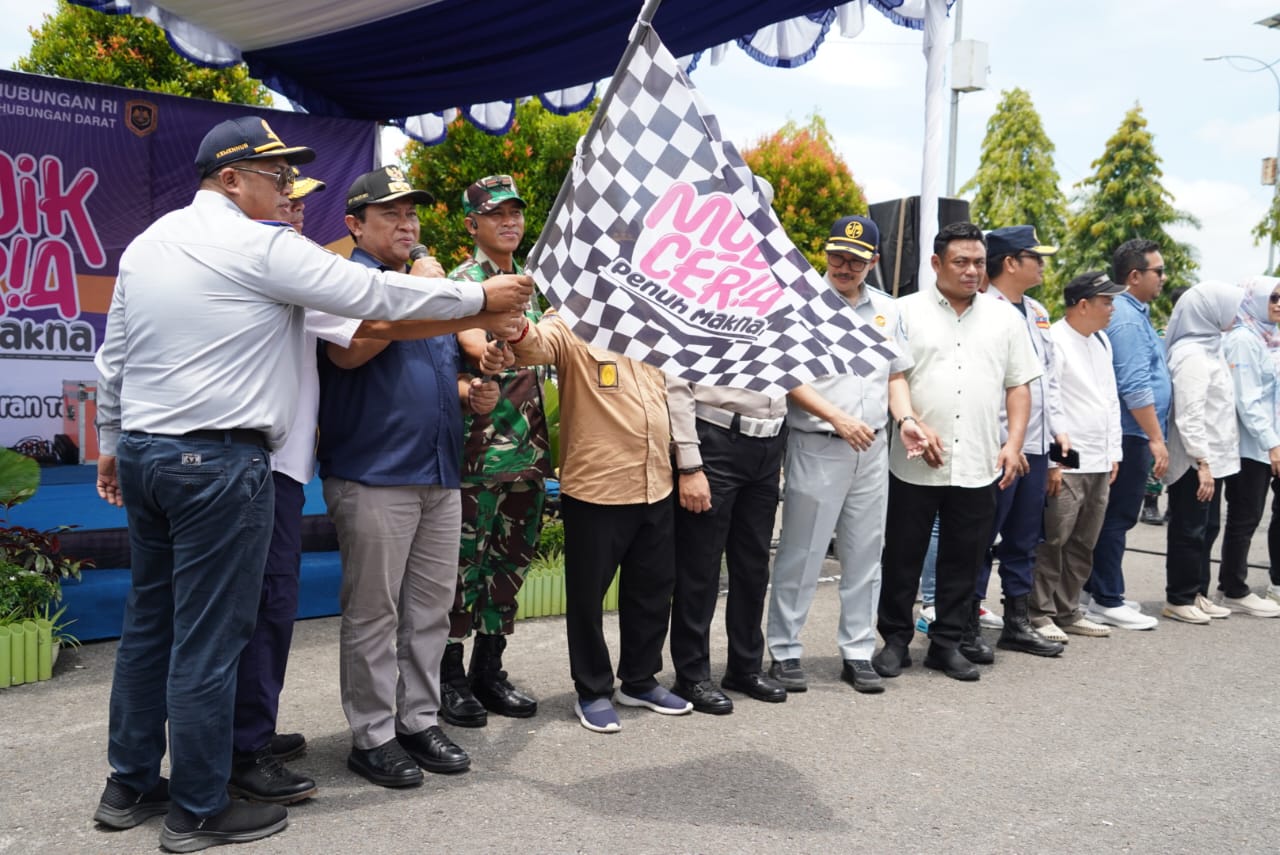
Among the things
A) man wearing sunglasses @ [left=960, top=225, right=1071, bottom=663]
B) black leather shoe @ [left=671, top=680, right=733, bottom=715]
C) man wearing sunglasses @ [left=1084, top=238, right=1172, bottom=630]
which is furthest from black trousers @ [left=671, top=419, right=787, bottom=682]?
man wearing sunglasses @ [left=1084, top=238, right=1172, bottom=630]

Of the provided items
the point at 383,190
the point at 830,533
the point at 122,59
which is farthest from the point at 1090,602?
the point at 122,59

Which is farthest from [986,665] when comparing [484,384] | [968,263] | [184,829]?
[184,829]

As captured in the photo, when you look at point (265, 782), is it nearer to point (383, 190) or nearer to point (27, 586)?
point (383, 190)

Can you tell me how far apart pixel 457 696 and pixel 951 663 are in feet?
7.57

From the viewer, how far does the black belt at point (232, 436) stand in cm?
286

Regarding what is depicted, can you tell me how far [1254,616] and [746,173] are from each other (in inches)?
199

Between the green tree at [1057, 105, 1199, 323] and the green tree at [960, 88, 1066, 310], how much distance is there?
4430 mm

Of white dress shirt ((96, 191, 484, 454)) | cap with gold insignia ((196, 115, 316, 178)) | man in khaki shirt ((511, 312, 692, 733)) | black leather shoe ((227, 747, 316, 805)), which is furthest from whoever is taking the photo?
man in khaki shirt ((511, 312, 692, 733))

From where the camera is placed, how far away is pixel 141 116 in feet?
19.1

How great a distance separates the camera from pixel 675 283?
3117 millimetres

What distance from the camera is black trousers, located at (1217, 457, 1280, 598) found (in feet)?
21.0

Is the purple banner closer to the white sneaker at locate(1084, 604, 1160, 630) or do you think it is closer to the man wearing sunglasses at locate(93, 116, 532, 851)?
the man wearing sunglasses at locate(93, 116, 532, 851)

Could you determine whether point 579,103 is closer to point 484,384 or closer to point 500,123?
point 500,123

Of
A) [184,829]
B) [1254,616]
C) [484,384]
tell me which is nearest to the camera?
[184,829]
